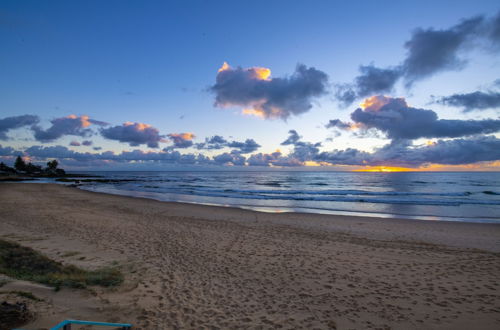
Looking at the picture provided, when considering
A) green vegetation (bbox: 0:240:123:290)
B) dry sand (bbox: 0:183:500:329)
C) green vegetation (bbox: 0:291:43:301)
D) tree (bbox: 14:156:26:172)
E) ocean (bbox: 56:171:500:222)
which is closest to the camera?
green vegetation (bbox: 0:291:43:301)

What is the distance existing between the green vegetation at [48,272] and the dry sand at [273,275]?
41 centimetres

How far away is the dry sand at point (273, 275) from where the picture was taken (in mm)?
5051

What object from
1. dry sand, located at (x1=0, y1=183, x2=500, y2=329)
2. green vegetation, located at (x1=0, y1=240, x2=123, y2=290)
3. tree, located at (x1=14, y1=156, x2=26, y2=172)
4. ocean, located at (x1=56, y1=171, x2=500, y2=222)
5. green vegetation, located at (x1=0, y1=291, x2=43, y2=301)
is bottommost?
ocean, located at (x1=56, y1=171, x2=500, y2=222)

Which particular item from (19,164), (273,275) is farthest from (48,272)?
(19,164)

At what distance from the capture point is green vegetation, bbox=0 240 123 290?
5.71 metres

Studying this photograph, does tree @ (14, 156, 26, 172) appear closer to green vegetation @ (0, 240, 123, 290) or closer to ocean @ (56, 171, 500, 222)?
ocean @ (56, 171, 500, 222)

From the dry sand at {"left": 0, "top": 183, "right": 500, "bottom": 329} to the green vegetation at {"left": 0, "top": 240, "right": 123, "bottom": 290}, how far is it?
0.41 meters

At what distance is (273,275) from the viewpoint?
7.39 metres

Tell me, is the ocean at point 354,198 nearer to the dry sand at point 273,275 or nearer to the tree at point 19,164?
the dry sand at point 273,275

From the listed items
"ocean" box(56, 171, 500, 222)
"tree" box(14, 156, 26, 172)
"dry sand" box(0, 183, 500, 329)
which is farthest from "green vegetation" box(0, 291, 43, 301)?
"tree" box(14, 156, 26, 172)

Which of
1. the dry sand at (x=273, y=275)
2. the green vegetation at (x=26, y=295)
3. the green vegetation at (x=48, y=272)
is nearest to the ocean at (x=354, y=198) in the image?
the dry sand at (x=273, y=275)

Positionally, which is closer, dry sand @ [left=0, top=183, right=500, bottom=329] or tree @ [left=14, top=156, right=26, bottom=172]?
dry sand @ [left=0, top=183, right=500, bottom=329]

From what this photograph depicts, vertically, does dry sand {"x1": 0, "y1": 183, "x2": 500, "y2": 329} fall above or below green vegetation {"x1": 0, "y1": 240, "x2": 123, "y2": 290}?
below

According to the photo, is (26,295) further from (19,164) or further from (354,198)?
(19,164)
